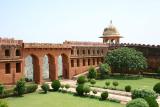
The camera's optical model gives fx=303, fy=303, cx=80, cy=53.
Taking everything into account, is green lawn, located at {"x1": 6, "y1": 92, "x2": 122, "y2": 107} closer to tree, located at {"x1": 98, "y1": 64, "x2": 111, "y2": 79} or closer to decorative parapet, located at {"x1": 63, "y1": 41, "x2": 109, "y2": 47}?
tree, located at {"x1": 98, "y1": 64, "x2": 111, "y2": 79}

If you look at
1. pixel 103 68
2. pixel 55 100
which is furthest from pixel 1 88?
pixel 103 68

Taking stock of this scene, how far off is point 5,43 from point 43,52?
6599 millimetres

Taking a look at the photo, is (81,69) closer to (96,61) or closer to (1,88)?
(96,61)

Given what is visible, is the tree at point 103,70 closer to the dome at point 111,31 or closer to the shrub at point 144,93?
the dome at point 111,31

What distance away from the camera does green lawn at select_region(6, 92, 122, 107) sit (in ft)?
97.8

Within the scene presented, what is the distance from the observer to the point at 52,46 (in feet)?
149

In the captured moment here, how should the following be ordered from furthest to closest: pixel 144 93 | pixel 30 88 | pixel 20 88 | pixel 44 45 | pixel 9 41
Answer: pixel 44 45 → pixel 9 41 → pixel 30 88 → pixel 20 88 → pixel 144 93

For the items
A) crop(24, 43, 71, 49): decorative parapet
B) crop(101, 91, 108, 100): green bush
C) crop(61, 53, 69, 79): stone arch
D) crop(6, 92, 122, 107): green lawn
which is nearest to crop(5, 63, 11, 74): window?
crop(24, 43, 71, 49): decorative parapet

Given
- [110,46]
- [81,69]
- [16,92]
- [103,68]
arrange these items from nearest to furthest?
[16,92]
[103,68]
[81,69]
[110,46]

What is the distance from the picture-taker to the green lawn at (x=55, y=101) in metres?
29.8

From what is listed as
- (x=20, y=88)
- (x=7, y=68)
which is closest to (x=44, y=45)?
(x=7, y=68)

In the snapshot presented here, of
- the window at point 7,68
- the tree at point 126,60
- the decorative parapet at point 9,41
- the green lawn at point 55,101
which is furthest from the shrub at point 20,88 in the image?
the tree at point 126,60

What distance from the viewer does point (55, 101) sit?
3164cm

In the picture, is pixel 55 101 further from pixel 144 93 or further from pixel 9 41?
pixel 9 41
